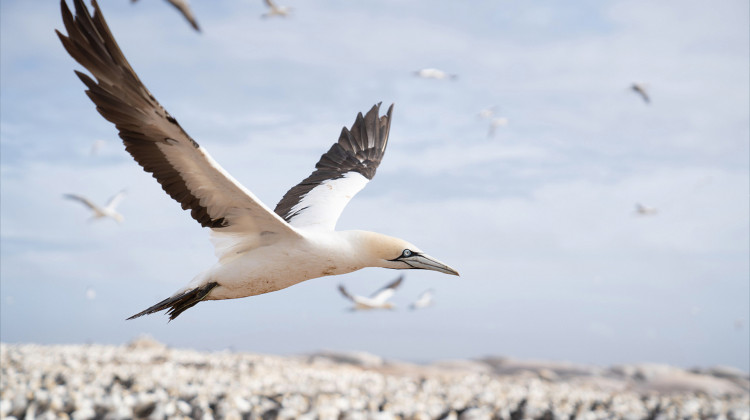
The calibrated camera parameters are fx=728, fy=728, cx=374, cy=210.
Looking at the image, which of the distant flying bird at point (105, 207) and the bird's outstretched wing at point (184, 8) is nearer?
→ the bird's outstretched wing at point (184, 8)

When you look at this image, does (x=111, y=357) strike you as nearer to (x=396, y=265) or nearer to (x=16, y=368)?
(x=16, y=368)

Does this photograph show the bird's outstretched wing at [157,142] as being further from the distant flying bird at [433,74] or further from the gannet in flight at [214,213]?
the distant flying bird at [433,74]

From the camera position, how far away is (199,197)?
4625mm

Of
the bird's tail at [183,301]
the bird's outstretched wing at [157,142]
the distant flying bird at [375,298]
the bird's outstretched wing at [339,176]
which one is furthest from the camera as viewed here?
the distant flying bird at [375,298]

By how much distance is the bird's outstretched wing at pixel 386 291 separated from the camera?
1344 cm

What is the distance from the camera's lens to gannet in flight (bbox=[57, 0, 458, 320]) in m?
4.03

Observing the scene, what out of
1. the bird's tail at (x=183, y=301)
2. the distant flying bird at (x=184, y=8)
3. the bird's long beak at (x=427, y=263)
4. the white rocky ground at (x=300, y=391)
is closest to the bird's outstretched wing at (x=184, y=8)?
the distant flying bird at (x=184, y=8)

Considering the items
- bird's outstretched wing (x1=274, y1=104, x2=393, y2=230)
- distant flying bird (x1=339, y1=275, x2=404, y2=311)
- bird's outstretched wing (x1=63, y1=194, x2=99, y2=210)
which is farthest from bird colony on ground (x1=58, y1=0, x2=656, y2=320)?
bird's outstretched wing (x1=63, y1=194, x2=99, y2=210)

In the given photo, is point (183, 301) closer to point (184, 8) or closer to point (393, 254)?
point (393, 254)

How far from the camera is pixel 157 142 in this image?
4.36 metres

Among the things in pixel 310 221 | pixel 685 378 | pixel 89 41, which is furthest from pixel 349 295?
pixel 685 378

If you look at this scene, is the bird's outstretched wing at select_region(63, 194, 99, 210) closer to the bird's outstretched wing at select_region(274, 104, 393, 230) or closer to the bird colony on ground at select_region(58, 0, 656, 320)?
the bird's outstretched wing at select_region(274, 104, 393, 230)

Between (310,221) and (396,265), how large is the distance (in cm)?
146

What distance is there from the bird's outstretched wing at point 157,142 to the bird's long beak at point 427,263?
0.77 m
